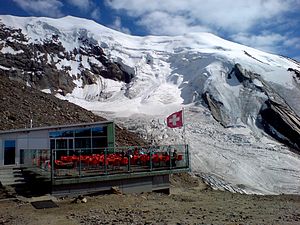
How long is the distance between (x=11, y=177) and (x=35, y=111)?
48.9ft

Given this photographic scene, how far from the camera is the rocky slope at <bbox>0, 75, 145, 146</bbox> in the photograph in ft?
99.9

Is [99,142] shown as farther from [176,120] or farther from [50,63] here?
[50,63]

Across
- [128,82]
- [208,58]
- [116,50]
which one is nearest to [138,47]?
[116,50]

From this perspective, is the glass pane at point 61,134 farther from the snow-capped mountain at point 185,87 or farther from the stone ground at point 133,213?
the snow-capped mountain at point 185,87

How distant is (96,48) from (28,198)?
60043 millimetres

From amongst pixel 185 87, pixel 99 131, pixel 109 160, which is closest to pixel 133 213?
pixel 109 160

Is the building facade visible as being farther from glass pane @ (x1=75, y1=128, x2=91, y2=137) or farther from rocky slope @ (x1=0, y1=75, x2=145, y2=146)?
rocky slope @ (x1=0, y1=75, x2=145, y2=146)

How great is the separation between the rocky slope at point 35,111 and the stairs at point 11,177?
30.1 ft

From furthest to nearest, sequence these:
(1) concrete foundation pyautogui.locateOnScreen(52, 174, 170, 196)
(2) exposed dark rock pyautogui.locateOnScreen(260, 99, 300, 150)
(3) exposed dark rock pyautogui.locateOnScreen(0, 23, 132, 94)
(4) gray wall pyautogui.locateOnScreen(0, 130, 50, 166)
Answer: (3) exposed dark rock pyautogui.locateOnScreen(0, 23, 132, 94), (2) exposed dark rock pyautogui.locateOnScreen(260, 99, 300, 150), (4) gray wall pyautogui.locateOnScreen(0, 130, 50, 166), (1) concrete foundation pyautogui.locateOnScreen(52, 174, 170, 196)

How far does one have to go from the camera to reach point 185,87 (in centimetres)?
6059

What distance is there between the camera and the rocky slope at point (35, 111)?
3045 centimetres

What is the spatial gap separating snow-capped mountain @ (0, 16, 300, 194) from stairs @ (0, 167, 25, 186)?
1425cm

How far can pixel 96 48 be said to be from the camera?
73.2m

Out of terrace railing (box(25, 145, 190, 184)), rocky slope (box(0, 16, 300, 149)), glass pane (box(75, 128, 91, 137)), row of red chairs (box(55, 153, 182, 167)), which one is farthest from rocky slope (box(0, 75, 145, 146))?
rocky slope (box(0, 16, 300, 149))
